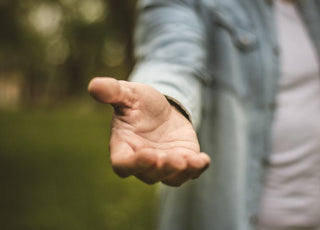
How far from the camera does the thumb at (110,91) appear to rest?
43.0 inches

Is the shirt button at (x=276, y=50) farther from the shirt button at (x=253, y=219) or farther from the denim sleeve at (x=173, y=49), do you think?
the shirt button at (x=253, y=219)

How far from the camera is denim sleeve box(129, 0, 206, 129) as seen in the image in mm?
1494

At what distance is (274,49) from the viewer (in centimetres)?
188

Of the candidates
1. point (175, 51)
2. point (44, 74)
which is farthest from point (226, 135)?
point (44, 74)

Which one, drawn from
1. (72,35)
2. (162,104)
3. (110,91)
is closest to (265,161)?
(162,104)

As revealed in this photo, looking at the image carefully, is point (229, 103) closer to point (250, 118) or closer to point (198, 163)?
point (250, 118)

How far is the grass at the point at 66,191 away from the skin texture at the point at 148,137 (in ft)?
11.5

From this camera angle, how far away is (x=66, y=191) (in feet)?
18.7

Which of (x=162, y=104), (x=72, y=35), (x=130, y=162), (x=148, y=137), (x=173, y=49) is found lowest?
(x=130, y=162)

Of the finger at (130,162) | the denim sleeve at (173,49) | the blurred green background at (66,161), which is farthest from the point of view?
the blurred green background at (66,161)

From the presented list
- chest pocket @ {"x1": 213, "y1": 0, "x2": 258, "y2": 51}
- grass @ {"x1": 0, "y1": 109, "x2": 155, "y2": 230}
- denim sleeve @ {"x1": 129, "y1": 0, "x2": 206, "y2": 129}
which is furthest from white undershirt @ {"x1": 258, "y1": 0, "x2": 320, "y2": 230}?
grass @ {"x1": 0, "y1": 109, "x2": 155, "y2": 230}

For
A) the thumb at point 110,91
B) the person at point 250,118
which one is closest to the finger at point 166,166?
the thumb at point 110,91

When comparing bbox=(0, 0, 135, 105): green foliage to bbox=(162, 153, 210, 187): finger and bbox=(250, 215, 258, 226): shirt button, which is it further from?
bbox=(162, 153, 210, 187): finger

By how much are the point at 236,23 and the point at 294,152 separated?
0.72 metres
